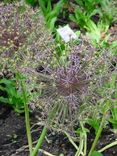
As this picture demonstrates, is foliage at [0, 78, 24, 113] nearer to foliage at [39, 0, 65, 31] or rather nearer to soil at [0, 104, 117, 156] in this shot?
soil at [0, 104, 117, 156]

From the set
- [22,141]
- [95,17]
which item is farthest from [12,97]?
[95,17]

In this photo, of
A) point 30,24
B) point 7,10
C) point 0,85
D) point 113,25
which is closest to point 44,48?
point 30,24

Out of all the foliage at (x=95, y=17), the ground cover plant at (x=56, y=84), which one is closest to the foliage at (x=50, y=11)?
the foliage at (x=95, y=17)

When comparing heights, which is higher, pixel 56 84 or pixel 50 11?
pixel 50 11

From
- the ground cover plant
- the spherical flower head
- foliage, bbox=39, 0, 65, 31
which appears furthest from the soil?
foliage, bbox=39, 0, 65, 31

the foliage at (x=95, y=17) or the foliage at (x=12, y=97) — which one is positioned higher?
the foliage at (x=95, y=17)

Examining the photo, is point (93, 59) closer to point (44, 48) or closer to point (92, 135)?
Answer: point (44, 48)

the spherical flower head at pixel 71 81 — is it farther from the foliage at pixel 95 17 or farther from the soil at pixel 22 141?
the foliage at pixel 95 17

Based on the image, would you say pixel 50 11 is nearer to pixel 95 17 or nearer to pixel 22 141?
pixel 95 17
